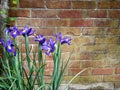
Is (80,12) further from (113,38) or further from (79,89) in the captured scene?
(79,89)

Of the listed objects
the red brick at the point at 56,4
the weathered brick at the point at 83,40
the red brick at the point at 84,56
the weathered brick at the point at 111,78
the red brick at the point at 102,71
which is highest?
the red brick at the point at 56,4

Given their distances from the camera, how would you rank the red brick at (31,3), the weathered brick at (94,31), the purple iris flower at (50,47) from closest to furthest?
the purple iris flower at (50,47) < the red brick at (31,3) < the weathered brick at (94,31)

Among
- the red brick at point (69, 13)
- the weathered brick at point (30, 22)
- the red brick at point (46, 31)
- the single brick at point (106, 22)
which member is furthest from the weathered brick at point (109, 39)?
the weathered brick at point (30, 22)

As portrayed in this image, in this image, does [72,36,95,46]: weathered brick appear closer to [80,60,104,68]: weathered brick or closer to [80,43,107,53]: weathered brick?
[80,43,107,53]: weathered brick

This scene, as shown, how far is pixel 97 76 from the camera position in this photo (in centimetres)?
378

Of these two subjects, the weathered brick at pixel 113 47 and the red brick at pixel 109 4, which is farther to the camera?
the weathered brick at pixel 113 47

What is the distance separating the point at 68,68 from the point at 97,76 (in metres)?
→ 0.34

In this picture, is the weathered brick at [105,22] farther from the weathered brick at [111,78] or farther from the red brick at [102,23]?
the weathered brick at [111,78]

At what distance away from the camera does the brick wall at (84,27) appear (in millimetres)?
3561

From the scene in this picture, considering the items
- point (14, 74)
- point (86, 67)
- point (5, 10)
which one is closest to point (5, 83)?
point (14, 74)

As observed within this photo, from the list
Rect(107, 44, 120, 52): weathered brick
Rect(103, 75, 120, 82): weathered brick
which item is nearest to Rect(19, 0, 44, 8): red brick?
Rect(107, 44, 120, 52): weathered brick

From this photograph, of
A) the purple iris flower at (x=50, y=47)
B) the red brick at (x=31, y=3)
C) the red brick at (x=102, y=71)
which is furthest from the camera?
the red brick at (x=102, y=71)

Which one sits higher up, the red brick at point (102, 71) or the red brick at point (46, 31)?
the red brick at point (46, 31)

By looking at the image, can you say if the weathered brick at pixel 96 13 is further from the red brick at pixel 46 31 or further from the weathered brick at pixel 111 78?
the weathered brick at pixel 111 78
